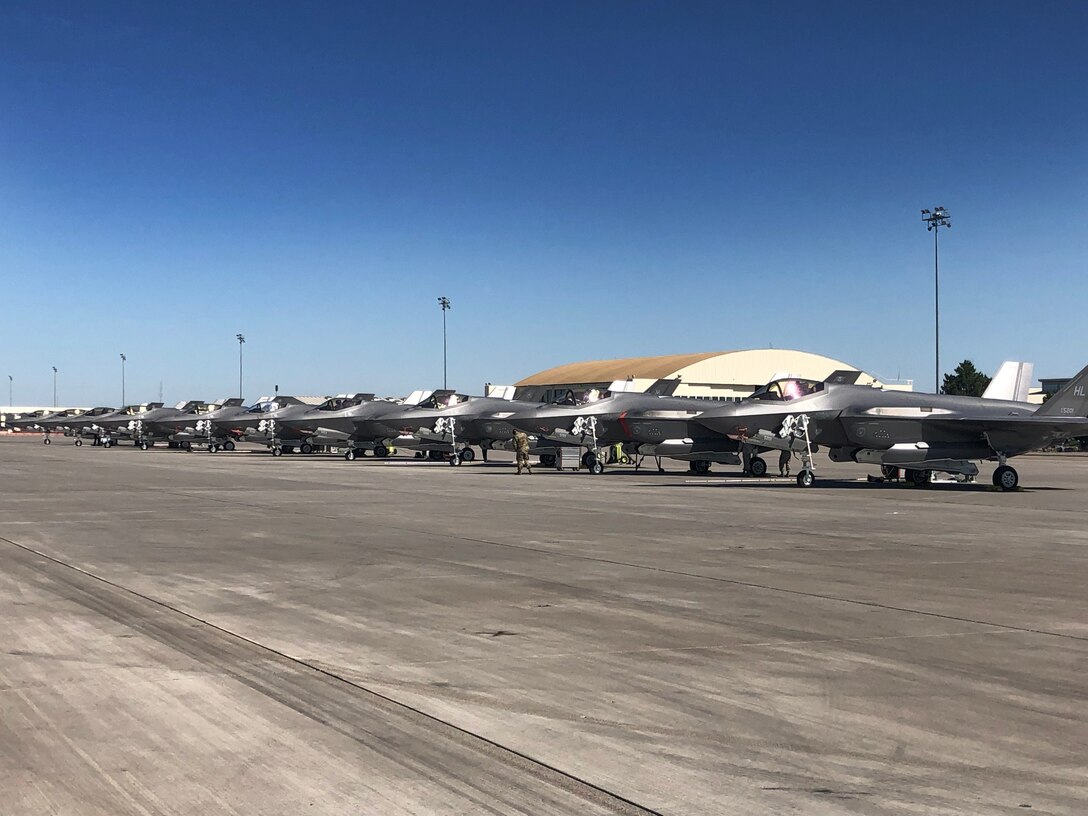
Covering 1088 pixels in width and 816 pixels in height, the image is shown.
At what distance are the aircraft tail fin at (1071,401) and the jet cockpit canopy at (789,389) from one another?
5717mm

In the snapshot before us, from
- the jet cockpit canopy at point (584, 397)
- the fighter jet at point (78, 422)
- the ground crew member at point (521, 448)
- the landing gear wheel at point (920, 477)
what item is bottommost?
the landing gear wheel at point (920, 477)

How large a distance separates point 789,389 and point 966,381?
71716 millimetres

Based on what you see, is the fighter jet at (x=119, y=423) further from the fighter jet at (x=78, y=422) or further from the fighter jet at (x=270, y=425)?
the fighter jet at (x=270, y=425)

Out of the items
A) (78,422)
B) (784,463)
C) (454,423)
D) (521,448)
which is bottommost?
(784,463)

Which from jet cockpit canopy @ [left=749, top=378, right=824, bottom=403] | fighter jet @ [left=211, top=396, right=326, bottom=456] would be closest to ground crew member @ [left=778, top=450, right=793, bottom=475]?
jet cockpit canopy @ [left=749, top=378, right=824, bottom=403]

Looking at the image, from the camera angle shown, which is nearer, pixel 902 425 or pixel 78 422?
pixel 902 425

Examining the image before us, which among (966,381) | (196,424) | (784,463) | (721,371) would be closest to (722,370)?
(721,371)

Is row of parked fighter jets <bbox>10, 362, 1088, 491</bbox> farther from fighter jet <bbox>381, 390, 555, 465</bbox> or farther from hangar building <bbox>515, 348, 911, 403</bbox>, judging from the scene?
hangar building <bbox>515, 348, 911, 403</bbox>

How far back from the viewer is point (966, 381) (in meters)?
92.0

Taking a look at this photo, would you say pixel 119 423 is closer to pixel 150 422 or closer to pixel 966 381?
pixel 150 422

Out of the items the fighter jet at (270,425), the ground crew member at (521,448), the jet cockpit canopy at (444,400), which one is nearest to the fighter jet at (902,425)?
the ground crew member at (521,448)

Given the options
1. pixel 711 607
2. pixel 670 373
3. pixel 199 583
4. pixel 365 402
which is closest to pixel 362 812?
pixel 711 607

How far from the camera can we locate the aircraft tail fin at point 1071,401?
26594mm

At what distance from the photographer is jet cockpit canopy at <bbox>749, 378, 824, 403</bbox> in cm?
2744
